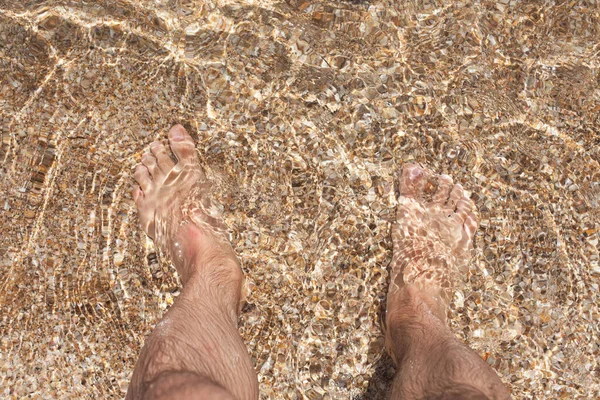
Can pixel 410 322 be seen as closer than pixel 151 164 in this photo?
Yes

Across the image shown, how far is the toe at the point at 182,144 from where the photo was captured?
2967mm

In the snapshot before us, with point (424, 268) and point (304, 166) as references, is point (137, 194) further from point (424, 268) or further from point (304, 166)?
point (424, 268)

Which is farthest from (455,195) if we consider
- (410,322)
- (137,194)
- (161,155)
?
(137,194)

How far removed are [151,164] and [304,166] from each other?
0.85m

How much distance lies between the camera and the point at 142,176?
9.73 ft

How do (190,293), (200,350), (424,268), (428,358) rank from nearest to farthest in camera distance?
(200,350) → (428,358) → (190,293) → (424,268)

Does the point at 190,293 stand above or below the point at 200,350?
below

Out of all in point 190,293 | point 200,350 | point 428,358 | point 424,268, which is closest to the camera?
point 200,350

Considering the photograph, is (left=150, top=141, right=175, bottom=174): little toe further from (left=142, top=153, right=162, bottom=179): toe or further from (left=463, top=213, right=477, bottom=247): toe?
(left=463, top=213, right=477, bottom=247): toe

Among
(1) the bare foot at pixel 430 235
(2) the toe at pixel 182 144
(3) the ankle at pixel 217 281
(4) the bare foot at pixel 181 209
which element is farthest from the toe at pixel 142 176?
(1) the bare foot at pixel 430 235

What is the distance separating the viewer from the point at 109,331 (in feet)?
8.99

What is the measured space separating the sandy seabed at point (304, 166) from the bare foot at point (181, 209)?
7cm

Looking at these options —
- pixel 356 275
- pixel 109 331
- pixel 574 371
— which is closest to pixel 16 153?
pixel 109 331

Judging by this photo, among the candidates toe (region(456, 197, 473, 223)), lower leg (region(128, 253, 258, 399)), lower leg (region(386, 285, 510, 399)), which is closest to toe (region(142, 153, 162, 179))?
lower leg (region(128, 253, 258, 399))
